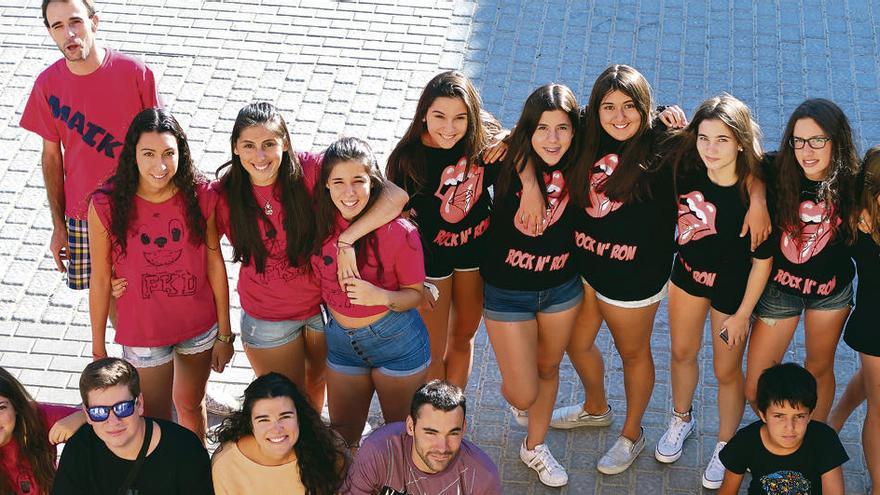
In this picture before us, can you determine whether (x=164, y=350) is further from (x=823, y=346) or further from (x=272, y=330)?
(x=823, y=346)

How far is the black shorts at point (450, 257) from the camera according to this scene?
17.7 feet

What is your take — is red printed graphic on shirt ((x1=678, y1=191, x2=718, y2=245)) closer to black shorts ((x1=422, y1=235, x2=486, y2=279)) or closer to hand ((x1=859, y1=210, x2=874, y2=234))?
hand ((x1=859, y1=210, x2=874, y2=234))

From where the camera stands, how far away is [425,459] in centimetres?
477

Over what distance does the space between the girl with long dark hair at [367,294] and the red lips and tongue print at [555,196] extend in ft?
2.02

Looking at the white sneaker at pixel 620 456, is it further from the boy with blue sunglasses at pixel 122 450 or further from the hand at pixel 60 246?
the hand at pixel 60 246

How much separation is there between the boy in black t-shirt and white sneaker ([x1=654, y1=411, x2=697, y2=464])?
706mm

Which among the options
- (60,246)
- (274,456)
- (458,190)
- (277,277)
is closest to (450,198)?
(458,190)

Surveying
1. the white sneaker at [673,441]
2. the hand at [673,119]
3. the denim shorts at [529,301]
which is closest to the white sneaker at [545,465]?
the white sneaker at [673,441]

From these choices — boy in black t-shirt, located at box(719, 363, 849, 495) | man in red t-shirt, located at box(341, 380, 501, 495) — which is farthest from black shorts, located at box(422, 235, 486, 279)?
boy in black t-shirt, located at box(719, 363, 849, 495)

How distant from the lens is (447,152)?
5.28 meters

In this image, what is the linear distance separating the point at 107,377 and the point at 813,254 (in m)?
3.05

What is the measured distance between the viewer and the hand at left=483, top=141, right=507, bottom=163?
5289 mm

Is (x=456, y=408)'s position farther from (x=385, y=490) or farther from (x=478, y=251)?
(x=478, y=251)

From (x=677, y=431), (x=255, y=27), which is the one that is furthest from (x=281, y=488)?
(x=255, y=27)
